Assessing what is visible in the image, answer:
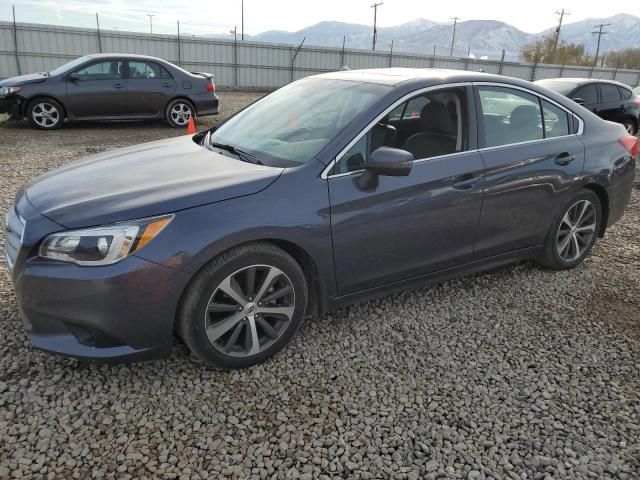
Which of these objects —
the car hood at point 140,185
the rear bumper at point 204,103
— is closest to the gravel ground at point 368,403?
the car hood at point 140,185

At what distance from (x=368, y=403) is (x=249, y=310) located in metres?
0.80

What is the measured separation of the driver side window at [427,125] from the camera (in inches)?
132

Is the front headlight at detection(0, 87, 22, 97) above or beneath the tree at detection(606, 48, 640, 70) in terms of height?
beneath

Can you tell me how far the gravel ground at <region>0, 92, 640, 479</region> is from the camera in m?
2.32

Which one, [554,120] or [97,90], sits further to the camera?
[97,90]

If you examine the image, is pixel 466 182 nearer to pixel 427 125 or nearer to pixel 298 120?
pixel 427 125

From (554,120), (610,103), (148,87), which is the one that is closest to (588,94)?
(610,103)

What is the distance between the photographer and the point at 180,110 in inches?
451

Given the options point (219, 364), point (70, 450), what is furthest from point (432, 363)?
point (70, 450)

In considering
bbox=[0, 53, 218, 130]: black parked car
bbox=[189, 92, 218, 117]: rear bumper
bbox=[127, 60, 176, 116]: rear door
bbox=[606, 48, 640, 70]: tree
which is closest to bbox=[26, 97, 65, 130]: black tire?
bbox=[0, 53, 218, 130]: black parked car

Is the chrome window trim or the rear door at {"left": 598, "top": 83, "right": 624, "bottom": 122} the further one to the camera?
the rear door at {"left": 598, "top": 83, "right": 624, "bottom": 122}

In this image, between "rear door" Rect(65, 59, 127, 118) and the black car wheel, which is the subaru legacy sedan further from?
the black car wheel

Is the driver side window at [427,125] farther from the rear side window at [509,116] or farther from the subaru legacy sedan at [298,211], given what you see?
the rear side window at [509,116]

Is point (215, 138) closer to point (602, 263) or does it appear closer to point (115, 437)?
point (115, 437)
